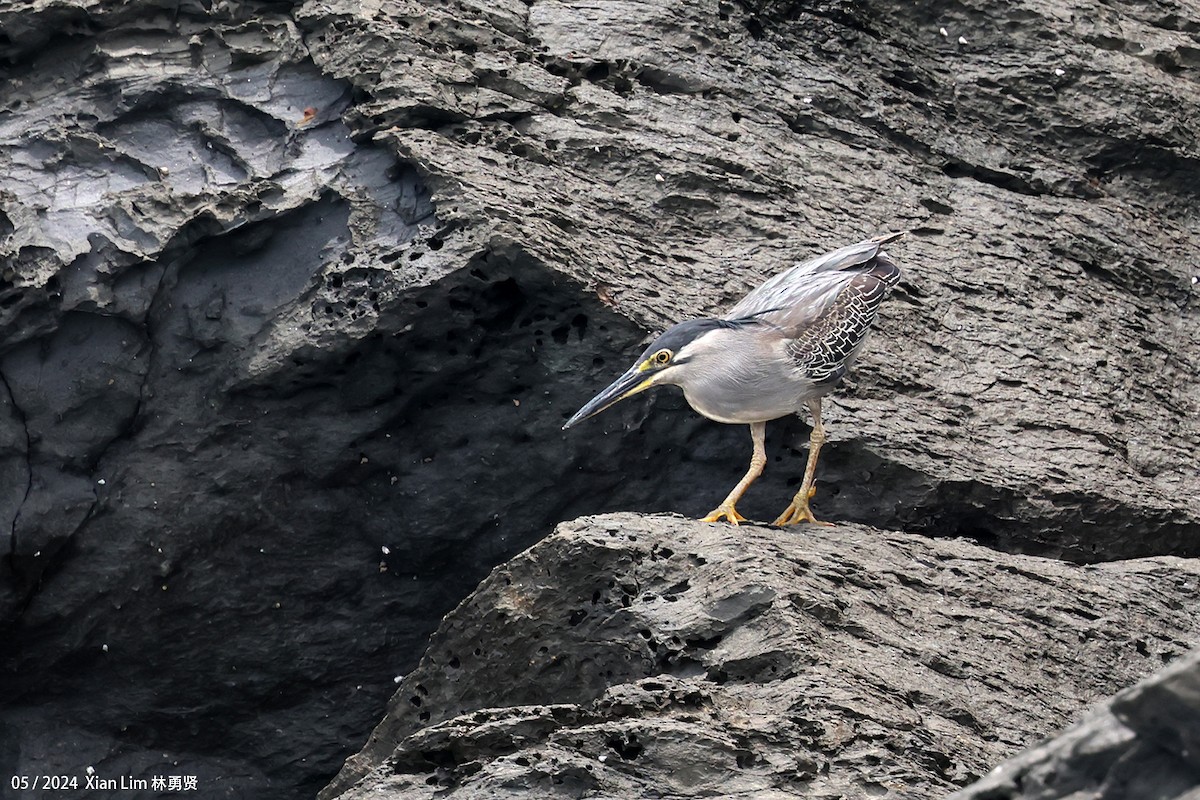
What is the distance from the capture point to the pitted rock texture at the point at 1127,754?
6.63 ft

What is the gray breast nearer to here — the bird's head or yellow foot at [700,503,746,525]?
the bird's head

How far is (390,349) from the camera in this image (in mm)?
5793

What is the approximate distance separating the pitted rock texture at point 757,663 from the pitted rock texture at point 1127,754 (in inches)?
56.0

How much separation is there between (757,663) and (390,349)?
2270 millimetres

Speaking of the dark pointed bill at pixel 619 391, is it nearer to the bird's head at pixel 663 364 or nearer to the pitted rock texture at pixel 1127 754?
the bird's head at pixel 663 364

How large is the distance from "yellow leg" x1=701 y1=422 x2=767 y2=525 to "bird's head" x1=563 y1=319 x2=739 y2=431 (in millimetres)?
458

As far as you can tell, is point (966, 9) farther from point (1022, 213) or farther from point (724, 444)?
point (724, 444)

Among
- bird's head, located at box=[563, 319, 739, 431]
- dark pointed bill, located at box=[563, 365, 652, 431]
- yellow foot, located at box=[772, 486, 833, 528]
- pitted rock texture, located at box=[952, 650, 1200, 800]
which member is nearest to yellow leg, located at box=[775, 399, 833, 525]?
yellow foot, located at box=[772, 486, 833, 528]

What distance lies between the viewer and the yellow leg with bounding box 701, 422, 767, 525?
17.5ft

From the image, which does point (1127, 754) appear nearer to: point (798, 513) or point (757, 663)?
point (757, 663)

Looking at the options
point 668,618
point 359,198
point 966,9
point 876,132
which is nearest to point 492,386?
point 359,198

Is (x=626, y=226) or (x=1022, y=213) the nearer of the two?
(x=626, y=226)

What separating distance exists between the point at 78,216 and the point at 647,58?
271 cm

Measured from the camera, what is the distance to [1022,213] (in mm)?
7219
